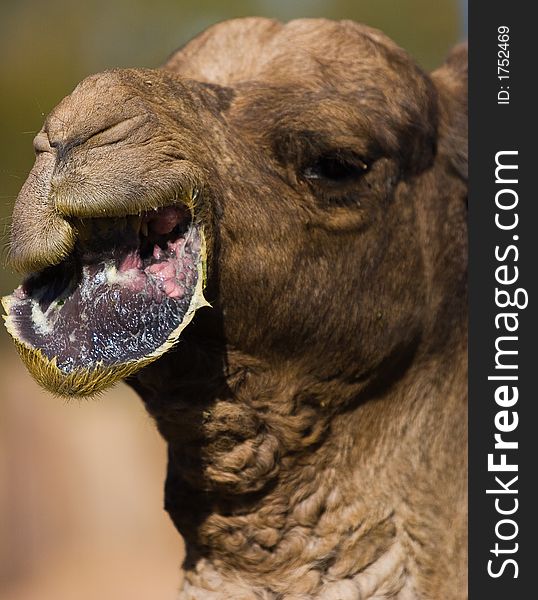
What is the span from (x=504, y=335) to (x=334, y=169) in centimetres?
79

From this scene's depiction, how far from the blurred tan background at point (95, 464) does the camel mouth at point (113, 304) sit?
7.79 metres

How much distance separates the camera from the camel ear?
13.9 ft

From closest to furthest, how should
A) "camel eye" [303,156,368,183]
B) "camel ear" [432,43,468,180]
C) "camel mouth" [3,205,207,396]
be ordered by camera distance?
"camel mouth" [3,205,207,396], "camel eye" [303,156,368,183], "camel ear" [432,43,468,180]

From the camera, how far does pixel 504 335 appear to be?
3.96 metres

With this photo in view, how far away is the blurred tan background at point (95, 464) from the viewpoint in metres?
13.0

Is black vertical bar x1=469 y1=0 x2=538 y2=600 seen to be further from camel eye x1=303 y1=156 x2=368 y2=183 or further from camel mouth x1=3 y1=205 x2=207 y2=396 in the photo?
camel mouth x1=3 y1=205 x2=207 y2=396

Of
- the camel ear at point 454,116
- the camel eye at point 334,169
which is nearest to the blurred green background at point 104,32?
the camel ear at point 454,116

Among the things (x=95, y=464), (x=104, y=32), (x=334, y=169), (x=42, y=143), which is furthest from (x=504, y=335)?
(x=104, y=32)

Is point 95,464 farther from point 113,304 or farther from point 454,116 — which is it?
point 113,304

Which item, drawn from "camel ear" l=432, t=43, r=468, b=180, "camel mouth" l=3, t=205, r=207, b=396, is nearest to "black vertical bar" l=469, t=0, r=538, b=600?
"camel ear" l=432, t=43, r=468, b=180

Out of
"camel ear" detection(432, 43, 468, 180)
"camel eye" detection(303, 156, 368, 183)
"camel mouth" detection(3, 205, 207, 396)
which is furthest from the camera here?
"camel ear" detection(432, 43, 468, 180)

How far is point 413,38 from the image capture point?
16.5 meters

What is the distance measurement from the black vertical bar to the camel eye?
518mm

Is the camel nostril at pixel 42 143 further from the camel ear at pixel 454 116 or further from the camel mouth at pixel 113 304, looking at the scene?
the camel ear at pixel 454 116
